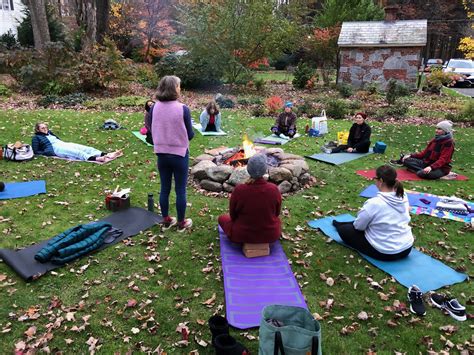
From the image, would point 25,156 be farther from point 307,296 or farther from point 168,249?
point 307,296

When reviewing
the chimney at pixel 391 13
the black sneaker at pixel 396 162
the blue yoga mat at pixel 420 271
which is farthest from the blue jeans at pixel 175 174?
the chimney at pixel 391 13

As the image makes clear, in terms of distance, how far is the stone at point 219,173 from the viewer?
7.23 m

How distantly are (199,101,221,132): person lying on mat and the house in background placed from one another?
2499 cm

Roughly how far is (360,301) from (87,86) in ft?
48.7

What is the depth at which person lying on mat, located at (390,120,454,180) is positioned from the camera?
7.84m

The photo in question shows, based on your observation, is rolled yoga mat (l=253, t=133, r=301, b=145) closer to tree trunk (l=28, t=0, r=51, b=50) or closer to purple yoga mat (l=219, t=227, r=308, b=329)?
purple yoga mat (l=219, t=227, r=308, b=329)

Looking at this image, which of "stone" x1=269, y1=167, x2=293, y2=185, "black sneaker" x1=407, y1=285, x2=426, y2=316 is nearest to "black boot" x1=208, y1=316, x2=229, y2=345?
"black sneaker" x1=407, y1=285, x2=426, y2=316

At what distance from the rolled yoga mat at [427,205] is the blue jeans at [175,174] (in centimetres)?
354

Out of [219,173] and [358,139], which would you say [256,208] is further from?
[358,139]

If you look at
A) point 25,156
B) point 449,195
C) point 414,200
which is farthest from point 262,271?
point 25,156

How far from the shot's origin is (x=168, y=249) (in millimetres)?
5152

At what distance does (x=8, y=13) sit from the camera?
28484 millimetres

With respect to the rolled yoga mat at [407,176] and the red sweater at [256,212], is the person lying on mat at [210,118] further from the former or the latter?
the red sweater at [256,212]

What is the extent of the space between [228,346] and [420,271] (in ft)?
9.10
